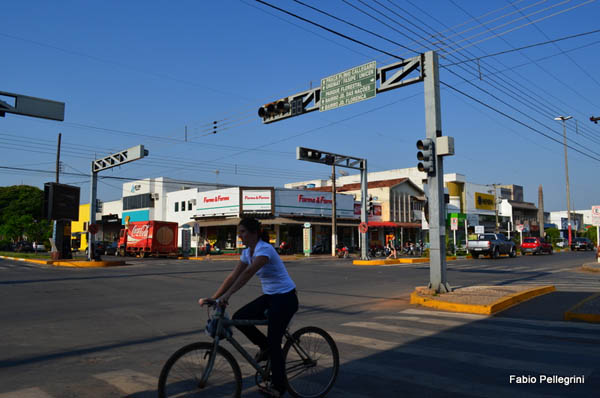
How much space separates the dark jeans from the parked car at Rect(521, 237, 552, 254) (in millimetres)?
44986

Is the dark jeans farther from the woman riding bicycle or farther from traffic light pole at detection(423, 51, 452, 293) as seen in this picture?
traffic light pole at detection(423, 51, 452, 293)

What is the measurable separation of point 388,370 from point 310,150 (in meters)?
22.6

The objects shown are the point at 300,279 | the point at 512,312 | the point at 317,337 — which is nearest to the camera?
the point at 317,337

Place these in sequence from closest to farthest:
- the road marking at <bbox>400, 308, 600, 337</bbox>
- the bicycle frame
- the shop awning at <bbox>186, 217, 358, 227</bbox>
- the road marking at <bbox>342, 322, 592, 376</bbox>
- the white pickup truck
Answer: the bicycle frame < the road marking at <bbox>342, 322, 592, 376</bbox> < the road marking at <bbox>400, 308, 600, 337</bbox> < the white pickup truck < the shop awning at <bbox>186, 217, 358, 227</bbox>

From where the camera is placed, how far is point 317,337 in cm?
467

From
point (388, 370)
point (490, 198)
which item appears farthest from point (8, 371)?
point (490, 198)

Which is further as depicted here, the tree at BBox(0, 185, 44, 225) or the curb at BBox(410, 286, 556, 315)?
the tree at BBox(0, 185, 44, 225)

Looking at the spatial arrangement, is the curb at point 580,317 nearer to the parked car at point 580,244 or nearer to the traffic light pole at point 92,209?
the traffic light pole at point 92,209

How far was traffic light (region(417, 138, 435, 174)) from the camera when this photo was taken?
12156mm

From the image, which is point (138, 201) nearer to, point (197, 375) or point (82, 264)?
point (82, 264)

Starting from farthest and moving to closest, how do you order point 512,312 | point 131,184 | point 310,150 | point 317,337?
1. point 131,184
2. point 310,150
3. point 512,312
4. point 317,337

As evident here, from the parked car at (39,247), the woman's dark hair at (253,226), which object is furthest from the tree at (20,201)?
the woman's dark hair at (253,226)

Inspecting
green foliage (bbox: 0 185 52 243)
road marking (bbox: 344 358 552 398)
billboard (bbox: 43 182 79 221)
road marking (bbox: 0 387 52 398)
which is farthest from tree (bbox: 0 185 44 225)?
road marking (bbox: 344 358 552 398)

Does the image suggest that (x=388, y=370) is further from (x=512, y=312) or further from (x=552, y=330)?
(x=512, y=312)
